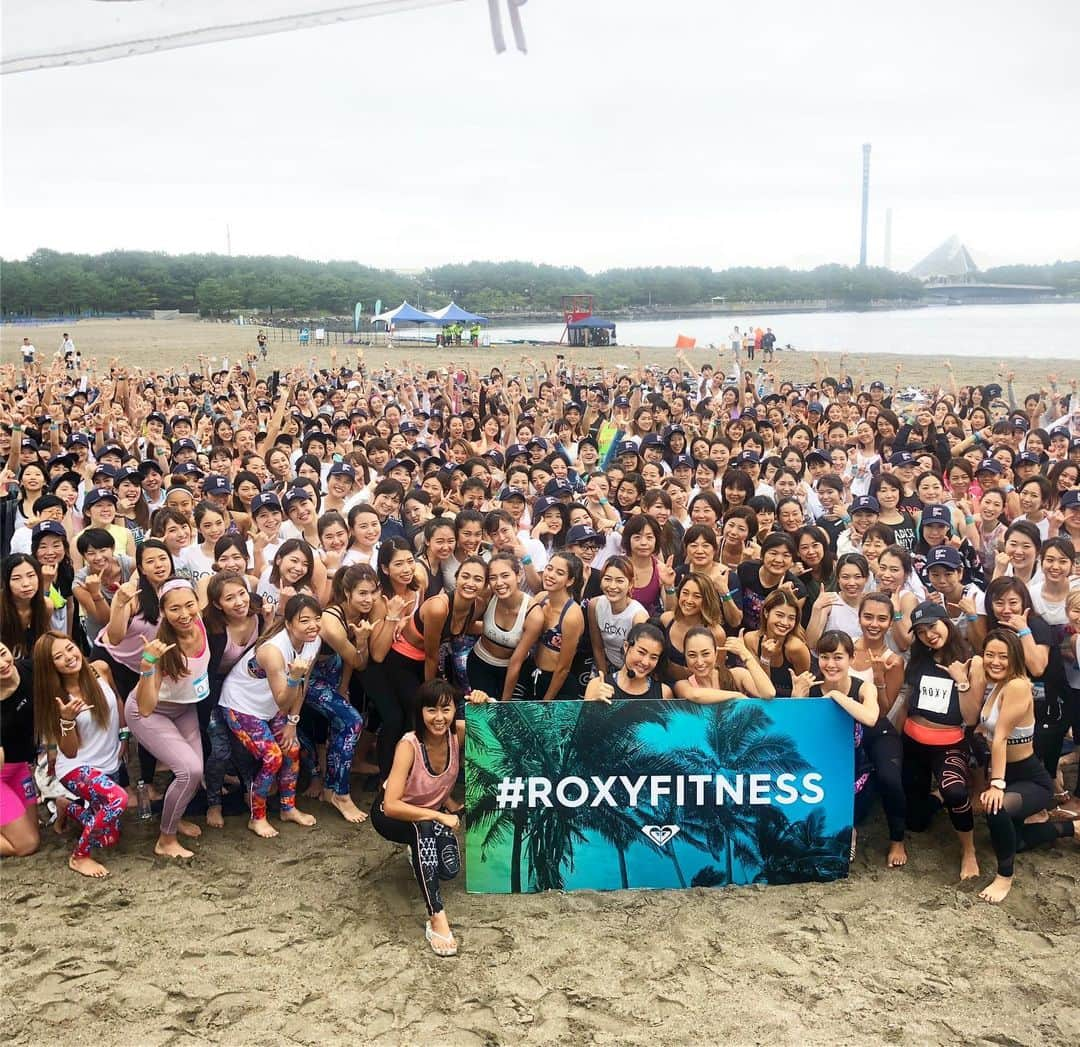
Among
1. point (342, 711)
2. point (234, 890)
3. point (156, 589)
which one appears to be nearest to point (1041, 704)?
point (342, 711)

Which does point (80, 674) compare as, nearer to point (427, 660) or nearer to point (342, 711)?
point (342, 711)

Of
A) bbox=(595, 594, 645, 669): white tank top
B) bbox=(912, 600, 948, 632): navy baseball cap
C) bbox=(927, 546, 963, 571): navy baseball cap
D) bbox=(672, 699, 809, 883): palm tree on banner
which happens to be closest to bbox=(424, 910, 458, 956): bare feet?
bbox=(672, 699, 809, 883): palm tree on banner

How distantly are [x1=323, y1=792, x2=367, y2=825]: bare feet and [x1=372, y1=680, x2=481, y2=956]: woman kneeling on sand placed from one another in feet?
2.65

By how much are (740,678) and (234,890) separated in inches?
→ 112

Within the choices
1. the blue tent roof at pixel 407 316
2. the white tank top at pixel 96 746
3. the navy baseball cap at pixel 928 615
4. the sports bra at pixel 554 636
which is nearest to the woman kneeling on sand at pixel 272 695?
the white tank top at pixel 96 746

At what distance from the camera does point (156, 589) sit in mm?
5586

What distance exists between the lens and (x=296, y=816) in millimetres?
5520

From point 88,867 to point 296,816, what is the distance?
1100 millimetres

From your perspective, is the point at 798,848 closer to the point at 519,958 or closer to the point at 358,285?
the point at 519,958

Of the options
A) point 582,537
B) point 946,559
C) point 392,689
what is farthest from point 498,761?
point 946,559

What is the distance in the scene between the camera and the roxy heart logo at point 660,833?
4.84 meters

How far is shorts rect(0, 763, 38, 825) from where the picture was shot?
16.5 ft

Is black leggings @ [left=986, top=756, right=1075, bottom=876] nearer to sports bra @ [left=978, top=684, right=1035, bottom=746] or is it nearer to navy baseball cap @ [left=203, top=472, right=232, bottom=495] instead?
sports bra @ [left=978, top=684, right=1035, bottom=746]

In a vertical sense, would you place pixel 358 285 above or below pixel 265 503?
above
